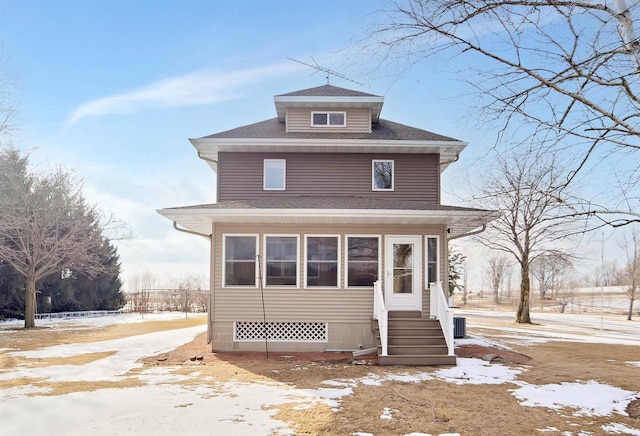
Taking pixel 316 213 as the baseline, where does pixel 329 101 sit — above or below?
above

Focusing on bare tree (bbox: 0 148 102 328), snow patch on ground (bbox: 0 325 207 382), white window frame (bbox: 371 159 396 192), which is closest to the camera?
snow patch on ground (bbox: 0 325 207 382)

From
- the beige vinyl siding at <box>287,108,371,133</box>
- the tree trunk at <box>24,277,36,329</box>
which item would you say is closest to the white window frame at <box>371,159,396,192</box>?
the beige vinyl siding at <box>287,108,371,133</box>

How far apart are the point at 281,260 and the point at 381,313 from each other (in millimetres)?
2958

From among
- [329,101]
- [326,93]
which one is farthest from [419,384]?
[326,93]

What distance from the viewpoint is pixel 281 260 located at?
12.0 metres

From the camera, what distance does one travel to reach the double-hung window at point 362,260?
11.9 m

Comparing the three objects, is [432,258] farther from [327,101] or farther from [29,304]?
[29,304]

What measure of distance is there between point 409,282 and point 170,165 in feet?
30.2

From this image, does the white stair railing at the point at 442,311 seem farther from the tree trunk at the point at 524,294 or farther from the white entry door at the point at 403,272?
the tree trunk at the point at 524,294

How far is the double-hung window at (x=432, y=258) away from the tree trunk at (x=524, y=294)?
516 inches

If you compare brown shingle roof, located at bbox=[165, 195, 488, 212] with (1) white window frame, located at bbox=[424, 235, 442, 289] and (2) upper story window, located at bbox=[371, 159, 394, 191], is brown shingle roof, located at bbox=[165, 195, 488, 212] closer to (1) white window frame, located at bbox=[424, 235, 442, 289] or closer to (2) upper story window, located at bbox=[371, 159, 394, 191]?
(2) upper story window, located at bbox=[371, 159, 394, 191]

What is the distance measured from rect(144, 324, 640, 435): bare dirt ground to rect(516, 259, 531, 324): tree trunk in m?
10.1

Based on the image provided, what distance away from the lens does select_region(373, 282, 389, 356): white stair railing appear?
10383 millimetres

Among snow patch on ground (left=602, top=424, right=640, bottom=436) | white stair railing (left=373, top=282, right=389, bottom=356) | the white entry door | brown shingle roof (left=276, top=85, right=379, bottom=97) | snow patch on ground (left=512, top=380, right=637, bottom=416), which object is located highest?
brown shingle roof (left=276, top=85, right=379, bottom=97)
